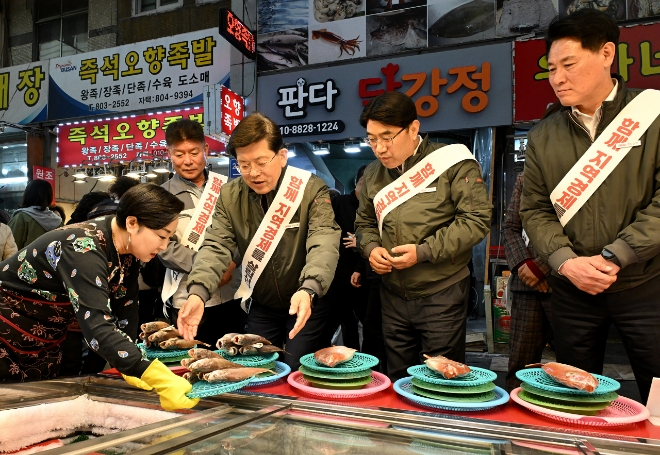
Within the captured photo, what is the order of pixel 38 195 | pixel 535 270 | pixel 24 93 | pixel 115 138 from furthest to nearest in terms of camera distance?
1. pixel 24 93
2. pixel 115 138
3. pixel 38 195
4. pixel 535 270

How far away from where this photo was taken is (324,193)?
228cm

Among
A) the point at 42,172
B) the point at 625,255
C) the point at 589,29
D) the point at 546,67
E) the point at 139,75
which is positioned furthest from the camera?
the point at 42,172

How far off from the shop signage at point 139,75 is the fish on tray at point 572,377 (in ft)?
21.6

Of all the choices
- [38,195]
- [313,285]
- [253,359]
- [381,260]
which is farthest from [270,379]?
[38,195]

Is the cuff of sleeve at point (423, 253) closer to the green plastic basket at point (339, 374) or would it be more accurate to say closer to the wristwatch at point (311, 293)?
the wristwatch at point (311, 293)

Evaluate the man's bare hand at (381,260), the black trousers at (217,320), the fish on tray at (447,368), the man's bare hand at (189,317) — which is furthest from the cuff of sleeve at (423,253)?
the black trousers at (217,320)

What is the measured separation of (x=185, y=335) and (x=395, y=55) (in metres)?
5.05

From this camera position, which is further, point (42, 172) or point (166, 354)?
point (42, 172)

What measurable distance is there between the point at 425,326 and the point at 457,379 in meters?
0.61

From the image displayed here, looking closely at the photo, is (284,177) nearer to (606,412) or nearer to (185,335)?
(185,335)

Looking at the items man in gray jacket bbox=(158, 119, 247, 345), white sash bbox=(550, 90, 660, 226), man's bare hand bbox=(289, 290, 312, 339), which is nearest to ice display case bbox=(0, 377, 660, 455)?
man's bare hand bbox=(289, 290, 312, 339)

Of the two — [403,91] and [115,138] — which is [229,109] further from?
[115,138]

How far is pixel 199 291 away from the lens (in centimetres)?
193

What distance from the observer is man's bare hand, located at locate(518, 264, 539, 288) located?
2.47 metres
